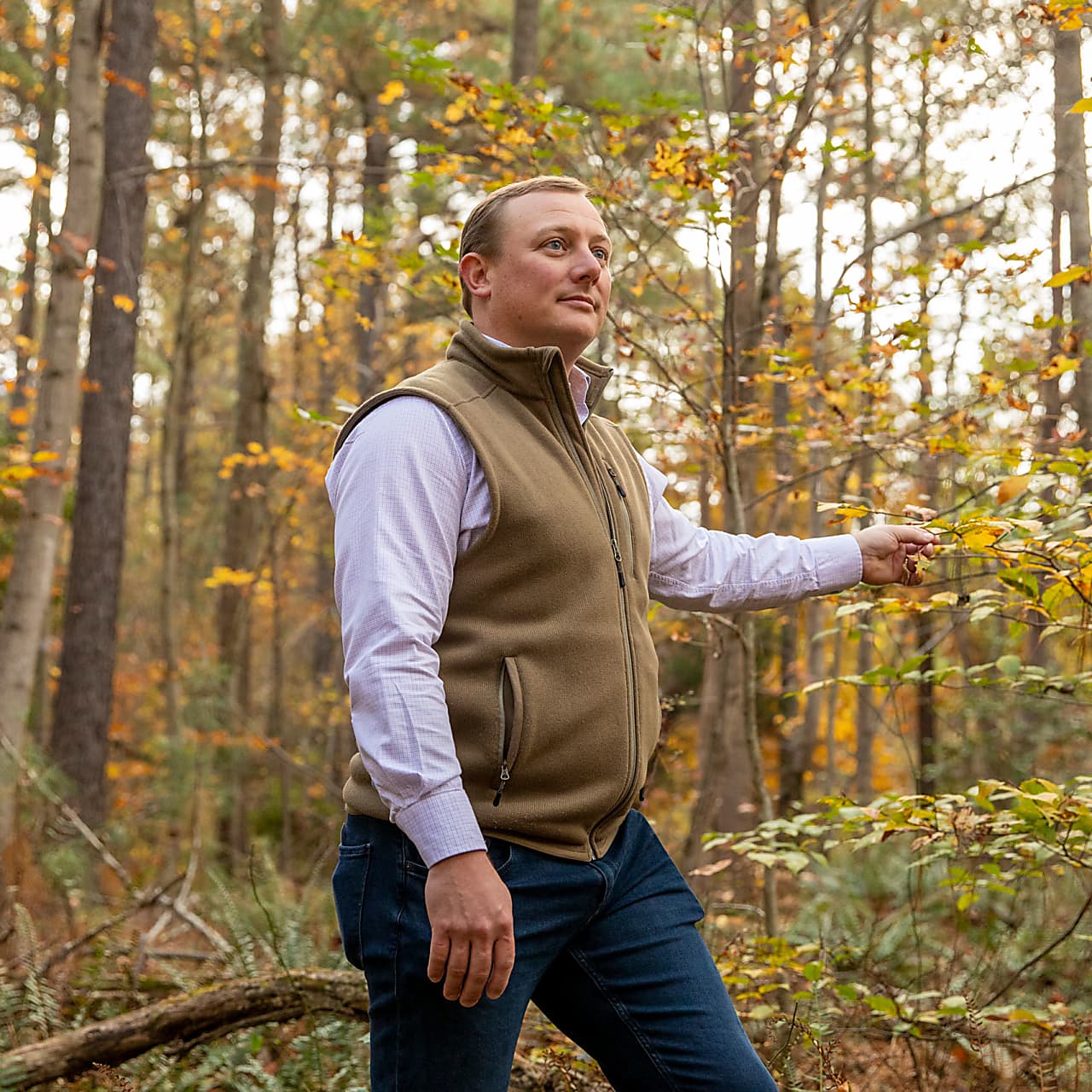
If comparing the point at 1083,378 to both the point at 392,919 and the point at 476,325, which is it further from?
the point at 392,919

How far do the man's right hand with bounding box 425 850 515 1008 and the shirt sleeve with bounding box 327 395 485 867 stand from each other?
1.2 inches

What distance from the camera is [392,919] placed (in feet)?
6.19

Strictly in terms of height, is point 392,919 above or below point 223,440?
below

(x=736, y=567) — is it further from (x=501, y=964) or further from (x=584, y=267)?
(x=501, y=964)

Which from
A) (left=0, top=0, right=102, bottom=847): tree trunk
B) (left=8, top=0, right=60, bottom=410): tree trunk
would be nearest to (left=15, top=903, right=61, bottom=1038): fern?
(left=0, top=0, right=102, bottom=847): tree trunk

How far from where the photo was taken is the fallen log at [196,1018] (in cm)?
349

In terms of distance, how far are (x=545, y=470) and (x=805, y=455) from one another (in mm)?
4081

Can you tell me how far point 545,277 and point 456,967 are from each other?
1.27 meters

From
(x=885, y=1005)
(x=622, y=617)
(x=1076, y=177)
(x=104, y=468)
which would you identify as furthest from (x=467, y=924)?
(x=104, y=468)

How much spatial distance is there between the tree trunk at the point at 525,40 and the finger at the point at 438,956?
7.40 metres

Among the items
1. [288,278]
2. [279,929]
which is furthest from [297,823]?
[279,929]

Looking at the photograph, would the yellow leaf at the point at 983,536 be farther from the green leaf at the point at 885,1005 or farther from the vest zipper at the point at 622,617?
the green leaf at the point at 885,1005

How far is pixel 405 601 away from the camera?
5.95ft

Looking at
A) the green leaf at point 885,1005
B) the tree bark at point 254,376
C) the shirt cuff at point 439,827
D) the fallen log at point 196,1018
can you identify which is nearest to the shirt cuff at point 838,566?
the shirt cuff at point 439,827
